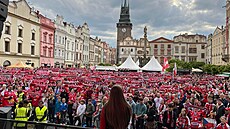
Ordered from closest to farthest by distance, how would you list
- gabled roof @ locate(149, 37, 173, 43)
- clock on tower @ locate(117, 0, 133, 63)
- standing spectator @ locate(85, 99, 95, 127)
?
standing spectator @ locate(85, 99, 95, 127)
gabled roof @ locate(149, 37, 173, 43)
clock on tower @ locate(117, 0, 133, 63)

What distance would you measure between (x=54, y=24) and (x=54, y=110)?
175 feet

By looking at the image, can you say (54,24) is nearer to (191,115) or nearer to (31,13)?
(31,13)

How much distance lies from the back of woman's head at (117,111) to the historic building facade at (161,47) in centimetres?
10613

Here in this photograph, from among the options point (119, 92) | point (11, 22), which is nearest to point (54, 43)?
point (11, 22)

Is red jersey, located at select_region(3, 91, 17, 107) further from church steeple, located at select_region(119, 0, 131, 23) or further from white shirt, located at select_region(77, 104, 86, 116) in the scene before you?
church steeple, located at select_region(119, 0, 131, 23)

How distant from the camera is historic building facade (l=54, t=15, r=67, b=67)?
6475cm

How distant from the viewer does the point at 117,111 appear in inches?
147

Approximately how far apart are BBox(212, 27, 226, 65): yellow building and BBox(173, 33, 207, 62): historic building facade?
19196 millimetres

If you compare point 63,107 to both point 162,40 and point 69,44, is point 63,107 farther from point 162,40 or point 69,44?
point 162,40

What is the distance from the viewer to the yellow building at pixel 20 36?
1716 inches

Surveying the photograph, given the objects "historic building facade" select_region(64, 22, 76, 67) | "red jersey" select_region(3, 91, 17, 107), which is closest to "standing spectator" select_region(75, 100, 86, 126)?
"red jersey" select_region(3, 91, 17, 107)

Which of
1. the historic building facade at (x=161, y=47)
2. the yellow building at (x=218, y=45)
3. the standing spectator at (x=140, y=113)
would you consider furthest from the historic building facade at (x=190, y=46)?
the standing spectator at (x=140, y=113)

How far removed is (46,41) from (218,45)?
2018 inches

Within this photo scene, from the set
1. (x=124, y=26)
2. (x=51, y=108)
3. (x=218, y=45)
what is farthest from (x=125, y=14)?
(x=51, y=108)
